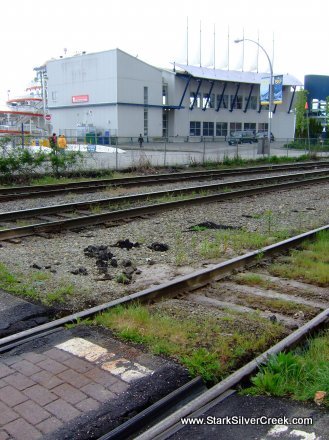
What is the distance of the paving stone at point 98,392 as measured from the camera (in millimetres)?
3605

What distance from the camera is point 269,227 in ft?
32.4

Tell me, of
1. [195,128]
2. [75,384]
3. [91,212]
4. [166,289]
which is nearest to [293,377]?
[75,384]

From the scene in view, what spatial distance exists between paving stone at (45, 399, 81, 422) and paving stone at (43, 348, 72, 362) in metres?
0.67

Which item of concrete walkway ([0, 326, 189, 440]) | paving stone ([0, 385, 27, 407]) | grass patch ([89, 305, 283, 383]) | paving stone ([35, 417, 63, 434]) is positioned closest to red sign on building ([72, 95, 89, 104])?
grass patch ([89, 305, 283, 383])

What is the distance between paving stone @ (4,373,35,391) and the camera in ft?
12.4

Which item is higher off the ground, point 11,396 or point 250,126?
point 250,126

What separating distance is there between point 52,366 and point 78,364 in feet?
0.72

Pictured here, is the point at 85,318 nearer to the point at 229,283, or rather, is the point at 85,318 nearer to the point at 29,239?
the point at 229,283

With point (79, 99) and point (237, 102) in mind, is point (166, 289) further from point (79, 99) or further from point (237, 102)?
point (237, 102)

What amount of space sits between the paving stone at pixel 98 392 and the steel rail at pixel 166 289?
1086mm

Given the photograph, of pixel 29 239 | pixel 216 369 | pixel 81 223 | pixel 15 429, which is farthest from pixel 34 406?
pixel 81 223

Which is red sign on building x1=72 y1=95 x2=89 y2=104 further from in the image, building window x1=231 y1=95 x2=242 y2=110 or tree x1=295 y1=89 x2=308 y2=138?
tree x1=295 y1=89 x2=308 y2=138

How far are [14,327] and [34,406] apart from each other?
5.34 ft

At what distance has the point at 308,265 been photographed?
23.6ft
